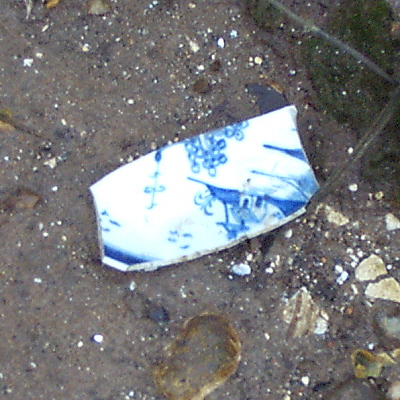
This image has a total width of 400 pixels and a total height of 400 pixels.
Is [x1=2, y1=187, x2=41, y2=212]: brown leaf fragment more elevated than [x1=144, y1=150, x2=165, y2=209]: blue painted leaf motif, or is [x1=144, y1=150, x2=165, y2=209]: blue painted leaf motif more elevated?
[x1=144, y1=150, x2=165, y2=209]: blue painted leaf motif

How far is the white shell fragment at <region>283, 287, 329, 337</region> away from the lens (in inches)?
52.1

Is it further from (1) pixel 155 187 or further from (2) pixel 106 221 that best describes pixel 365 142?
(2) pixel 106 221

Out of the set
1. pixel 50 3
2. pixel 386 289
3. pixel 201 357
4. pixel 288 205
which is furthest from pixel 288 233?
pixel 50 3

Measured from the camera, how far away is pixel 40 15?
52.1 inches

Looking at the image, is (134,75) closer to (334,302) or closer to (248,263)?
(248,263)

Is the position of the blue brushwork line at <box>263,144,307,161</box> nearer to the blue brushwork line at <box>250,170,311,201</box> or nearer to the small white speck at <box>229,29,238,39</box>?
the blue brushwork line at <box>250,170,311,201</box>

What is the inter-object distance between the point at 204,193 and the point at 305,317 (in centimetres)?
45

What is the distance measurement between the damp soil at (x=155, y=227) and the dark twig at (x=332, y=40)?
25 millimetres

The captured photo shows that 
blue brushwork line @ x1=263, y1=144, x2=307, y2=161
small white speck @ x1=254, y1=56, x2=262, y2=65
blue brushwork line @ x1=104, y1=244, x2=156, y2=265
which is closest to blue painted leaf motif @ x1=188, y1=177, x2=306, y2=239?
blue brushwork line @ x1=263, y1=144, x2=307, y2=161

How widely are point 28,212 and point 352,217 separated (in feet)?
2.96

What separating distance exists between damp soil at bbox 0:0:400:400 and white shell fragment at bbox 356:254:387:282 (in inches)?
0.8

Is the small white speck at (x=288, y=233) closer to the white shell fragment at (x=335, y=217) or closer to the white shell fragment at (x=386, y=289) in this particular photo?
the white shell fragment at (x=335, y=217)

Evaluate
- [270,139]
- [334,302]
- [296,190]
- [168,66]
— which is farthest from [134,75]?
[334,302]

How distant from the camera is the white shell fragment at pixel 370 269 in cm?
132
